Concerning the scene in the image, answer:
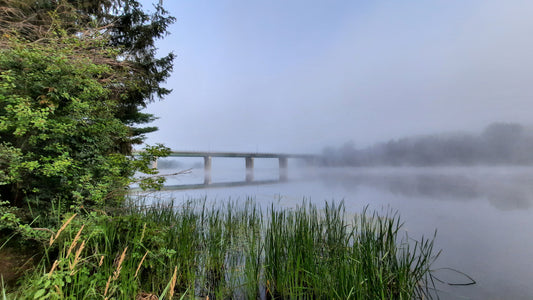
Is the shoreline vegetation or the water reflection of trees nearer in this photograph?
the shoreline vegetation

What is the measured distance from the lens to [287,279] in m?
2.63

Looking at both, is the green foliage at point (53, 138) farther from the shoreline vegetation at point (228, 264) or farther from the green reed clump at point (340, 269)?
the green reed clump at point (340, 269)

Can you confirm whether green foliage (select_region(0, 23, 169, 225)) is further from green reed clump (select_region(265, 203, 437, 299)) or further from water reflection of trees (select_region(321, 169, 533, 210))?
water reflection of trees (select_region(321, 169, 533, 210))

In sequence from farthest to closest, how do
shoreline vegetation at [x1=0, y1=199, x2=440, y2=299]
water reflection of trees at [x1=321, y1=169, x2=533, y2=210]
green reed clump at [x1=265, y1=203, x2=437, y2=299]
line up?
water reflection of trees at [x1=321, y1=169, x2=533, y2=210] → green reed clump at [x1=265, y1=203, x2=437, y2=299] → shoreline vegetation at [x1=0, y1=199, x2=440, y2=299]

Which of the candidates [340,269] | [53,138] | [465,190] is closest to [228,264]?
[340,269]

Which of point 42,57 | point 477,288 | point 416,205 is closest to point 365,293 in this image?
point 477,288

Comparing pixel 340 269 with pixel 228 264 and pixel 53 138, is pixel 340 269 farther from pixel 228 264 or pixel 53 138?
pixel 53 138

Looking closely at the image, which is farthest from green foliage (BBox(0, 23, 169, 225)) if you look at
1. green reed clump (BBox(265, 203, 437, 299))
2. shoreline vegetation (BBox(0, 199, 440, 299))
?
green reed clump (BBox(265, 203, 437, 299))

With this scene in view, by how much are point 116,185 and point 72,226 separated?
2.76 feet

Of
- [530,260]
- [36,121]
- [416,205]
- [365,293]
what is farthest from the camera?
[416,205]

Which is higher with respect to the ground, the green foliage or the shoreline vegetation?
the green foliage

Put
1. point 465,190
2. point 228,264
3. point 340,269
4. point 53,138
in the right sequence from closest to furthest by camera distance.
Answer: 1. point 340,269
2. point 53,138
3. point 228,264
4. point 465,190

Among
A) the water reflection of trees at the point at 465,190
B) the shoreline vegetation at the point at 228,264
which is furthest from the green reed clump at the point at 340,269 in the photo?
the water reflection of trees at the point at 465,190

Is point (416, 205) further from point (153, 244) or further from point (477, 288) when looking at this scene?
point (153, 244)
